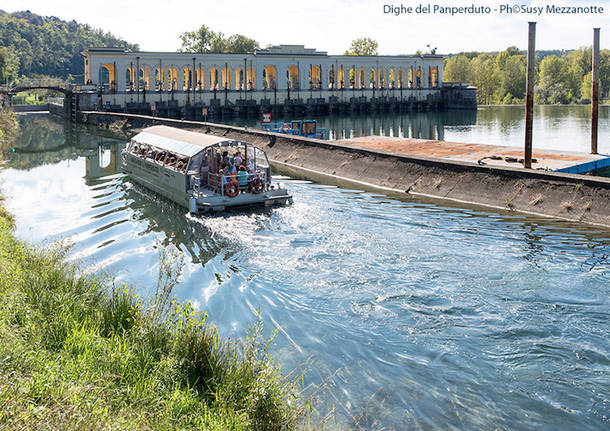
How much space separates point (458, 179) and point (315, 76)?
86472 millimetres

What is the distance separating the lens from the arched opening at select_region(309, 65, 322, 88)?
105562mm

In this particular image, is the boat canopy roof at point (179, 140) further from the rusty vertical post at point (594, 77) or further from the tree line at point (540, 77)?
the tree line at point (540, 77)

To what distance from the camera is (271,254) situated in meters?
17.8

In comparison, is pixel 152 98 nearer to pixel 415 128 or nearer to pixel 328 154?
pixel 415 128

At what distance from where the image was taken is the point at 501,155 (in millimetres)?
32312

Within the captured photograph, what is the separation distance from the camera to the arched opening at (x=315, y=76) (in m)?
106

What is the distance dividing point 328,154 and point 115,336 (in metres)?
25.5

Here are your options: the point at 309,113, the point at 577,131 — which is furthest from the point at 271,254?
the point at 309,113

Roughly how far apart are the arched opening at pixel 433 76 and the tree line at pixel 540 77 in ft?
93.4

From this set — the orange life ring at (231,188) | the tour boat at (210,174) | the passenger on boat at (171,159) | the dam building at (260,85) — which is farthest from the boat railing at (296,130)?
the dam building at (260,85)

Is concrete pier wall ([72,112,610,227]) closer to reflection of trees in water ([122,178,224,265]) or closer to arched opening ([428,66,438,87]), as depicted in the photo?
reflection of trees in water ([122,178,224,265])

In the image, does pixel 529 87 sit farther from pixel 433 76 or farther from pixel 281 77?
pixel 433 76

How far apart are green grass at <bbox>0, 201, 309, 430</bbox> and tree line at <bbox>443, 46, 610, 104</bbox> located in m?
131

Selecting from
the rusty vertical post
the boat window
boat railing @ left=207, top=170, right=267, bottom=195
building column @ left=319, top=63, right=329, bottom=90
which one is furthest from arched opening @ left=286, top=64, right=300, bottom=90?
boat railing @ left=207, top=170, right=267, bottom=195
